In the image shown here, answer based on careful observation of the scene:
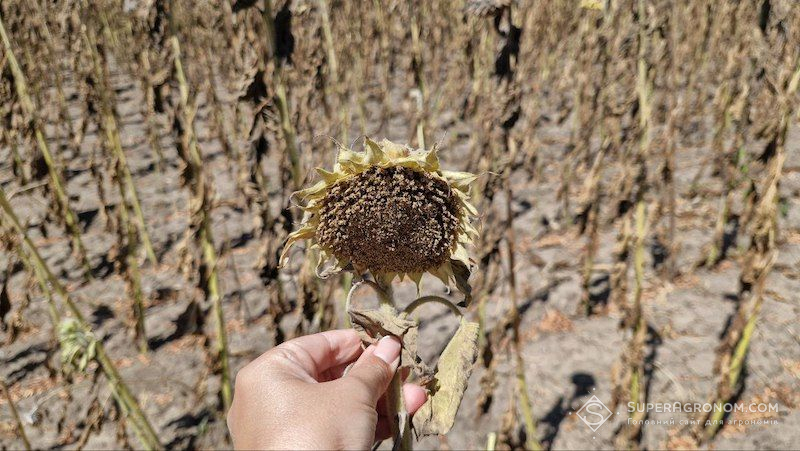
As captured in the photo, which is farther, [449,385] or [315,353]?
[315,353]

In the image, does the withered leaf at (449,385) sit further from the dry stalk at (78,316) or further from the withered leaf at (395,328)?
the dry stalk at (78,316)

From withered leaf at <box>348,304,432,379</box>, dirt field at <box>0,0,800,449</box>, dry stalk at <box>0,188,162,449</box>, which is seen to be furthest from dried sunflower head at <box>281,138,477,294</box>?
dry stalk at <box>0,188,162,449</box>

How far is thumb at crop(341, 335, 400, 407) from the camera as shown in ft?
3.54

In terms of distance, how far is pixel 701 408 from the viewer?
2.77m

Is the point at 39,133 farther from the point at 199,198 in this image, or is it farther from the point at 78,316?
the point at 78,316

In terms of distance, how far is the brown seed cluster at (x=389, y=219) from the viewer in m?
1.13

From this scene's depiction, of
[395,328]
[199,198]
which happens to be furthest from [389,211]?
[199,198]

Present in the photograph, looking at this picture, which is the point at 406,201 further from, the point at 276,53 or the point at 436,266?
the point at 276,53

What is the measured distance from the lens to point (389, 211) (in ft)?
3.69

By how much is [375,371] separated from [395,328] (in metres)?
0.11

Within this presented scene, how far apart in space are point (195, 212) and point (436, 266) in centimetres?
139

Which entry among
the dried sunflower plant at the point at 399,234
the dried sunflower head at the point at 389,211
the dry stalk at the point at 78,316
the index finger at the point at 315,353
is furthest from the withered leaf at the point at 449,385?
the dry stalk at the point at 78,316

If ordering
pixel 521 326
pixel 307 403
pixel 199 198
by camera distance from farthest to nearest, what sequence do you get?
pixel 521 326 < pixel 199 198 < pixel 307 403

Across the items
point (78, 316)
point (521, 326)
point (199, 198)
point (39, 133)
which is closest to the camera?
point (78, 316)
